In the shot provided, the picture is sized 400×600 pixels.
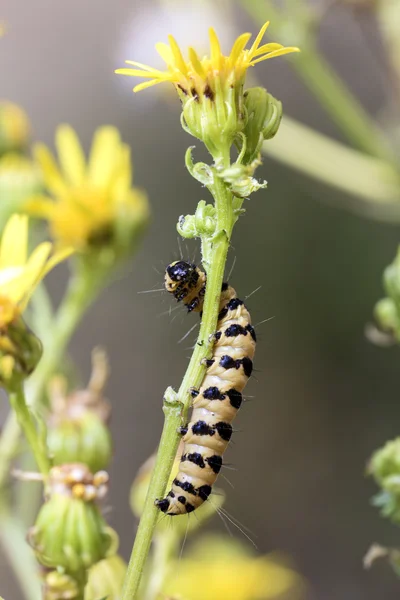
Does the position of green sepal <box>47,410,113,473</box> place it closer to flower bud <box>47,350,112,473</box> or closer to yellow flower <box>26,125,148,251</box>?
flower bud <box>47,350,112,473</box>

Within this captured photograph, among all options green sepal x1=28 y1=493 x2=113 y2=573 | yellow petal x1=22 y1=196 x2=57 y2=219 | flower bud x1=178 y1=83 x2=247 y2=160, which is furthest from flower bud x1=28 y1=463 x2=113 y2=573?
yellow petal x1=22 y1=196 x2=57 y2=219

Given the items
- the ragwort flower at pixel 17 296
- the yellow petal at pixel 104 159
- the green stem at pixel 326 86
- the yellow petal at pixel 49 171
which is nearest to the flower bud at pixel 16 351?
the ragwort flower at pixel 17 296

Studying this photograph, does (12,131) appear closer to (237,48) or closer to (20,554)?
(20,554)

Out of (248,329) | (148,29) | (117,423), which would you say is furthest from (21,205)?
(117,423)

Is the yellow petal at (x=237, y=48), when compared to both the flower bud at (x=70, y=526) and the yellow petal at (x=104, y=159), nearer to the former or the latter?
the flower bud at (x=70, y=526)

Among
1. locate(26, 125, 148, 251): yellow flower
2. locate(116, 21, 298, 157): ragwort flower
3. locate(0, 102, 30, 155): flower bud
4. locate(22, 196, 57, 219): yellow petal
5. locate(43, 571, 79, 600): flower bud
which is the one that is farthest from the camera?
locate(0, 102, 30, 155): flower bud

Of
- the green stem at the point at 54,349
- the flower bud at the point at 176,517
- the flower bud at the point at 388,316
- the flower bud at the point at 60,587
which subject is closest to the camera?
the flower bud at the point at 60,587
